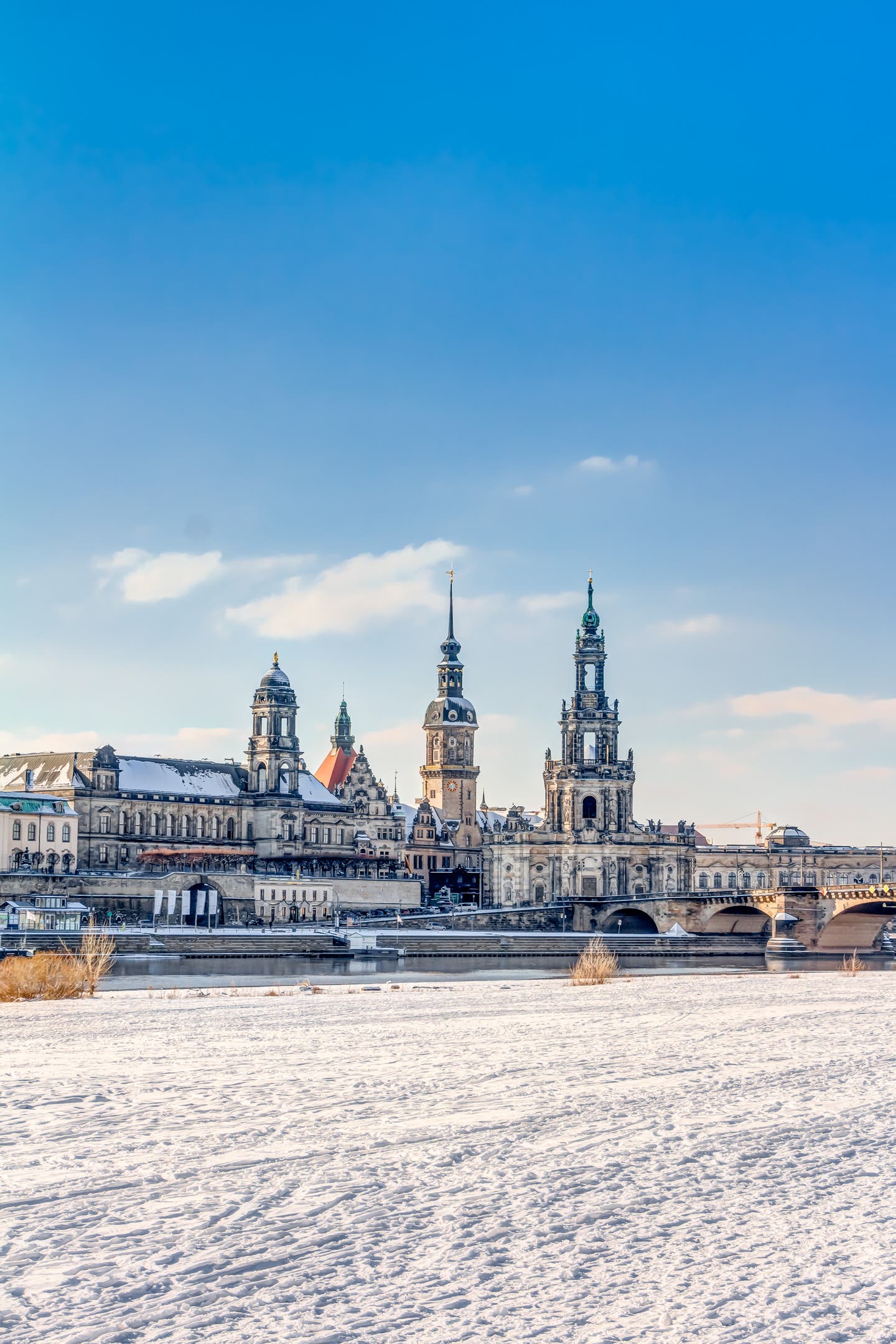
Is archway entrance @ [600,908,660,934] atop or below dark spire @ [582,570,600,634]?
below

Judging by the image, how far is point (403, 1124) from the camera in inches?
615

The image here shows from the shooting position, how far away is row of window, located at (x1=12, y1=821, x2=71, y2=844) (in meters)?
115

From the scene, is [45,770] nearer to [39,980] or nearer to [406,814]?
[406,814]

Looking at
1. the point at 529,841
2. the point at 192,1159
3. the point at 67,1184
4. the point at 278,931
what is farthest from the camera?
the point at 529,841

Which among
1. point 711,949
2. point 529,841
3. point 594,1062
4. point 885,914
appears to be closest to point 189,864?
point 529,841

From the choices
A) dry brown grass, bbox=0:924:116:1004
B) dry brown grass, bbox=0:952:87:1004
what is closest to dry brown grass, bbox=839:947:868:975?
dry brown grass, bbox=0:924:116:1004

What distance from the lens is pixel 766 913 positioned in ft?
405

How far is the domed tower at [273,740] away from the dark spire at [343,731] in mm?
31141

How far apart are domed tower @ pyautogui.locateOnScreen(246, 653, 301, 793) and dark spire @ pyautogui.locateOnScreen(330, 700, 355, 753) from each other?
31141 mm

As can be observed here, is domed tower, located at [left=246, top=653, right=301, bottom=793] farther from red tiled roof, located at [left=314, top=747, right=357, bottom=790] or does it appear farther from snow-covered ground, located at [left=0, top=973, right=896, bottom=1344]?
snow-covered ground, located at [left=0, top=973, right=896, bottom=1344]

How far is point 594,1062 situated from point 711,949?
297 feet

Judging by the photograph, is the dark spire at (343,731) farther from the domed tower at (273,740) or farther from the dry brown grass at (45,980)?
the dry brown grass at (45,980)

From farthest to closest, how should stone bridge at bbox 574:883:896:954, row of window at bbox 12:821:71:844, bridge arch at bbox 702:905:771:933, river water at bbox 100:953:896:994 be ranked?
bridge arch at bbox 702:905:771:933, row of window at bbox 12:821:71:844, stone bridge at bbox 574:883:896:954, river water at bbox 100:953:896:994

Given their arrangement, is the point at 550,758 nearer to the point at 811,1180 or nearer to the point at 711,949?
the point at 711,949
